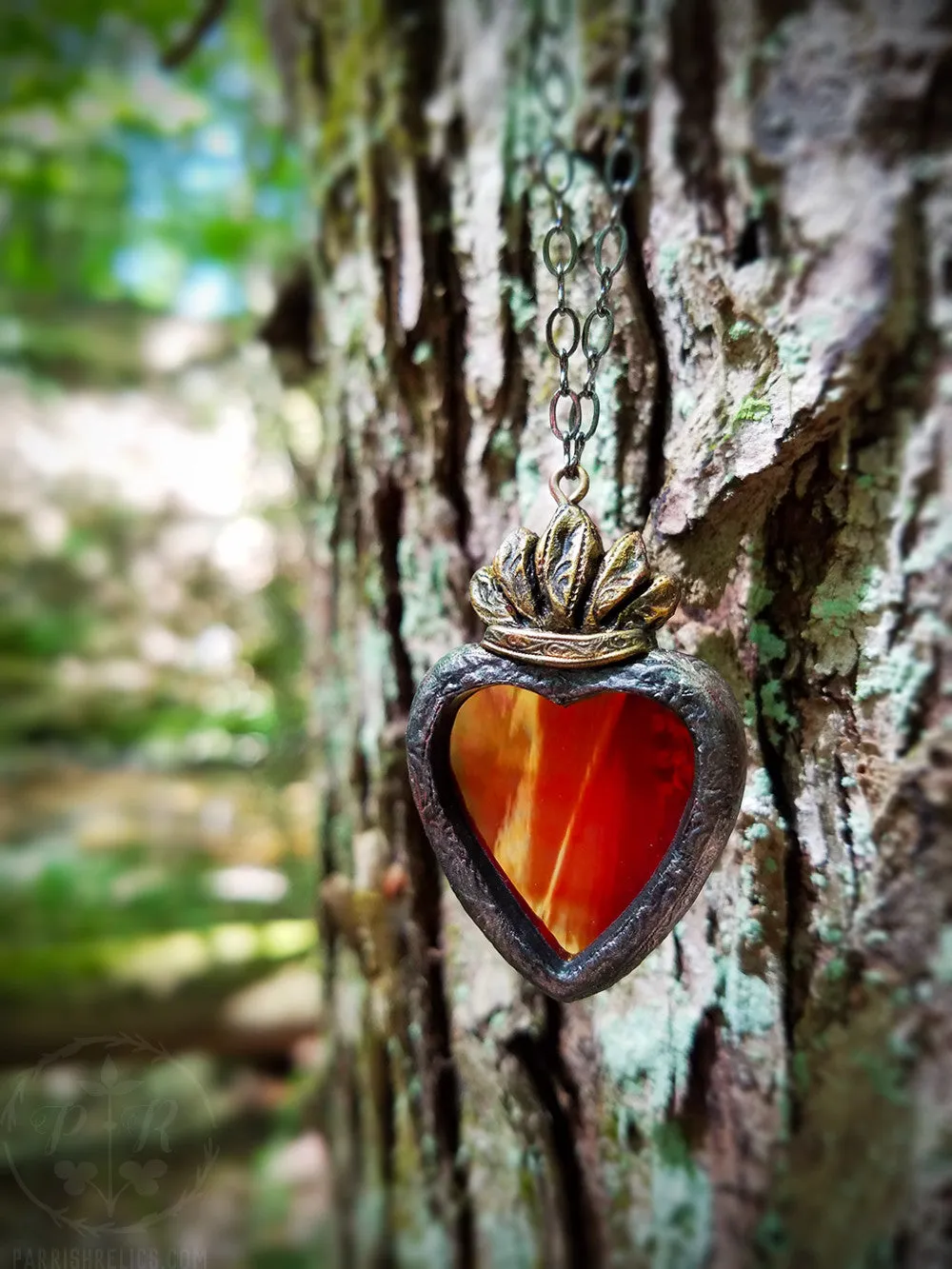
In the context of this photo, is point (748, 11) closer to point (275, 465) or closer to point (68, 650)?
point (275, 465)

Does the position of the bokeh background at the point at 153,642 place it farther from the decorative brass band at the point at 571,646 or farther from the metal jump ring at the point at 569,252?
the decorative brass band at the point at 571,646

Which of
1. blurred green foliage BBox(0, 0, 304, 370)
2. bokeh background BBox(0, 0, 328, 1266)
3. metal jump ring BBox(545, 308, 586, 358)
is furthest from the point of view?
blurred green foliage BBox(0, 0, 304, 370)

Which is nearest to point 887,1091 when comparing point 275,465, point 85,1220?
point 85,1220

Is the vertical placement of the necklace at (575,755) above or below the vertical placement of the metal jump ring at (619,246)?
below

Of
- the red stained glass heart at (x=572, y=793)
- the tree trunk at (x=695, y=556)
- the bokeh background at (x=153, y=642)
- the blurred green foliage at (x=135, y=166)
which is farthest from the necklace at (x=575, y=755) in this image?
the blurred green foliage at (x=135, y=166)

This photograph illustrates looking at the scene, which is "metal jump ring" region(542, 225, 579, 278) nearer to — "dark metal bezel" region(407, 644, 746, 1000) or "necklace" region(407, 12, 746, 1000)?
"necklace" region(407, 12, 746, 1000)

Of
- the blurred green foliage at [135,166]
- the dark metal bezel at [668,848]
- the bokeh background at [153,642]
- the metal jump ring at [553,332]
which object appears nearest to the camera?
the dark metal bezel at [668,848]

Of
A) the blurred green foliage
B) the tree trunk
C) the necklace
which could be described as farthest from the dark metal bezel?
the blurred green foliage
